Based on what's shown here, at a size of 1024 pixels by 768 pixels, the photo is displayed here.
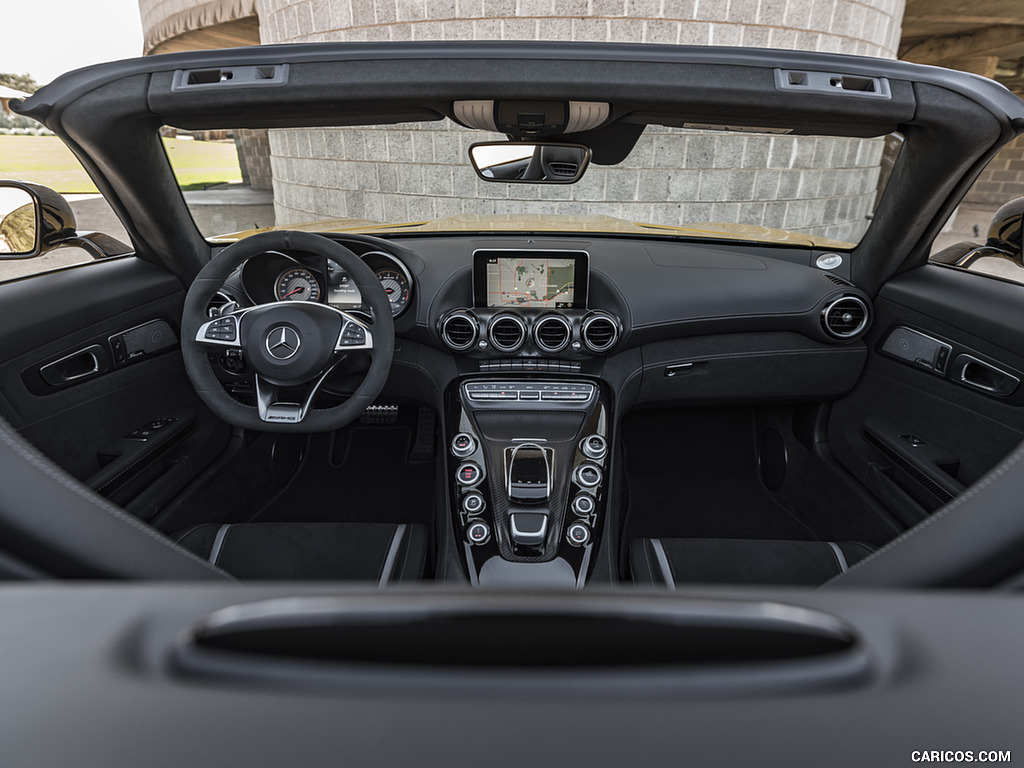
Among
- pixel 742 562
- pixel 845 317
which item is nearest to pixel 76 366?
pixel 742 562

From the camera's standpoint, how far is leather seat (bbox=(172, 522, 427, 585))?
73.0 inches

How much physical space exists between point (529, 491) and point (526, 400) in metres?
0.38

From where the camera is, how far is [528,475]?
7.34 ft

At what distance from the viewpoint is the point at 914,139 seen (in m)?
1.68

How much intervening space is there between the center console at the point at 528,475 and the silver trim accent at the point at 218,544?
0.75m

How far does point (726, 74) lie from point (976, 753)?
134cm

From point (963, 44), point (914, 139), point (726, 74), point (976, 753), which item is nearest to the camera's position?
point (976, 753)

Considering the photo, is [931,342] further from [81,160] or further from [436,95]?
[81,160]

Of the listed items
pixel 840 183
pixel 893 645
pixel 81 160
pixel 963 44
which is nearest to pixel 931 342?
pixel 893 645

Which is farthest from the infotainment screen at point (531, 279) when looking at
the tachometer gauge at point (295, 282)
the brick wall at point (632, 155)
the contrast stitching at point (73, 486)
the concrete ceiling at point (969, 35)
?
the concrete ceiling at point (969, 35)

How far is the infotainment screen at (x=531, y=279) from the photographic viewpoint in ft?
7.76

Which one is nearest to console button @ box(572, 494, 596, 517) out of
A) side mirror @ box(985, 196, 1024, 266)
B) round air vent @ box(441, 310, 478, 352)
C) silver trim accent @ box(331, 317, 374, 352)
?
round air vent @ box(441, 310, 478, 352)

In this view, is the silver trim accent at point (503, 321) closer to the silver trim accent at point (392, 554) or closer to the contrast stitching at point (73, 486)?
the silver trim accent at point (392, 554)

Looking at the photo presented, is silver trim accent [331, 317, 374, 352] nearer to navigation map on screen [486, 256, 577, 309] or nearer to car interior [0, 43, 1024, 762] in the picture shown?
car interior [0, 43, 1024, 762]
